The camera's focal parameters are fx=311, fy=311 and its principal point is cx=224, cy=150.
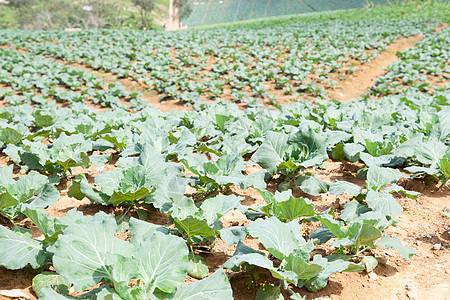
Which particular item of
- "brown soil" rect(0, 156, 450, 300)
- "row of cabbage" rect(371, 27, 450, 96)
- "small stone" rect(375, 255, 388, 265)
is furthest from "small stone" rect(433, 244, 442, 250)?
"row of cabbage" rect(371, 27, 450, 96)

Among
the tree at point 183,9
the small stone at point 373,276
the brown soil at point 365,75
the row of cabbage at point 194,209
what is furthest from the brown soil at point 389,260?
the tree at point 183,9

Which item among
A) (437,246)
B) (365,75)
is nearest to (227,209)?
(437,246)

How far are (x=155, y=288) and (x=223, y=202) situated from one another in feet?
2.53

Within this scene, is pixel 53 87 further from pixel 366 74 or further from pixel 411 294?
pixel 366 74

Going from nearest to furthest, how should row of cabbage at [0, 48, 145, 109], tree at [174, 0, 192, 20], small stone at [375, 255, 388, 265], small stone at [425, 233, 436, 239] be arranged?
small stone at [375, 255, 388, 265] < small stone at [425, 233, 436, 239] < row of cabbage at [0, 48, 145, 109] < tree at [174, 0, 192, 20]

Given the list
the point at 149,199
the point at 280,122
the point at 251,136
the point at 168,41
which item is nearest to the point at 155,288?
the point at 149,199

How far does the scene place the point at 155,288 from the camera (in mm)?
1472

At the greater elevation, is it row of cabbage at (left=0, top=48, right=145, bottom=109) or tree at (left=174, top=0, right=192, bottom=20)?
tree at (left=174, top=0, right=192, bottom=20)

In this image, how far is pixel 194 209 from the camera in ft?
6.64

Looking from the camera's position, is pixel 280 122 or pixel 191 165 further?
pixel 280 122

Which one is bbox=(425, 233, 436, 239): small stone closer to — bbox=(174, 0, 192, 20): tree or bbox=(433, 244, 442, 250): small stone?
bbox=(433, 244, 442, 250): small stone

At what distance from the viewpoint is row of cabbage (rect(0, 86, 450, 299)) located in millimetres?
1465

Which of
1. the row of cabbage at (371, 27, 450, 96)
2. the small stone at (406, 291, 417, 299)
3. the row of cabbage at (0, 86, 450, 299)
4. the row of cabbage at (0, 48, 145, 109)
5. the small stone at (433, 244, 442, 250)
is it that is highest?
the row of cabbage at (371, 27, 450, 96)

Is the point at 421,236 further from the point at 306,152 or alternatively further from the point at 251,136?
the point at 251,136
